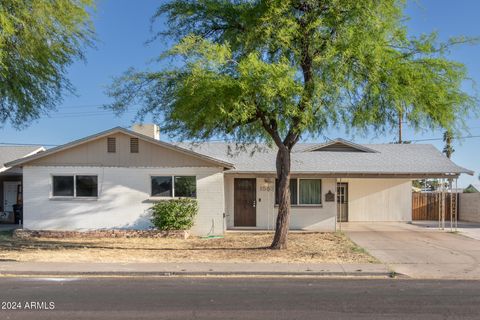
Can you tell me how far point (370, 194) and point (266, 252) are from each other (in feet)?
44.8

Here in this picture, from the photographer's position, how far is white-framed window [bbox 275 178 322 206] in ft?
73.4

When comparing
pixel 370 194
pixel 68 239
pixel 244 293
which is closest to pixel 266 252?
pixel 244 293

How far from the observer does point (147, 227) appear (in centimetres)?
1961

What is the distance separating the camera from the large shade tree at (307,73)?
41.9 feet

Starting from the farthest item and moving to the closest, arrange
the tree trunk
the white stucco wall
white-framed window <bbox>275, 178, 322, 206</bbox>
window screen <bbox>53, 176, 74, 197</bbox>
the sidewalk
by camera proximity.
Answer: white-framed window <bbox>275, 178, 322, 206</bbox> → window screen <bbox>53, 176, 74, 197</bbox> → the white stucco wall → the tree trunk → the sidewalk

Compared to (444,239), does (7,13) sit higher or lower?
higher

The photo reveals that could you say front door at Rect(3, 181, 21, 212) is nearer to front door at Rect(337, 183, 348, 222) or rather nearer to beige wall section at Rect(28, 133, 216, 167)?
beige wall section at Rect(28, 133, 216, 167)

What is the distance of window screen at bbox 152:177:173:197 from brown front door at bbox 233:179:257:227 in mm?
3825

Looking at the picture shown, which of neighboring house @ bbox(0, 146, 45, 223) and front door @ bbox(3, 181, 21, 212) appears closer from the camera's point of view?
neighboring house @ bbox(0, 146, 45, 223)

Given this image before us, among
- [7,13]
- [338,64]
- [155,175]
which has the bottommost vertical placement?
[155,175]

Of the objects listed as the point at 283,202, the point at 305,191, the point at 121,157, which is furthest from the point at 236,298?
the point at 305,191

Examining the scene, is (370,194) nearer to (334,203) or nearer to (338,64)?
(334,203)

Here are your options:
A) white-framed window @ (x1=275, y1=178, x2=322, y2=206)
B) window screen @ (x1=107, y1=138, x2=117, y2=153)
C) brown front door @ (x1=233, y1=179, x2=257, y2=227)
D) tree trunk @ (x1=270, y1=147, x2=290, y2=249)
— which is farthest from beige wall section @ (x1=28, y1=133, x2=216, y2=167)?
tree trunk @ (x1=270, y1=147, x2=290, y2=249)

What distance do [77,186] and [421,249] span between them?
12896 millimetres
